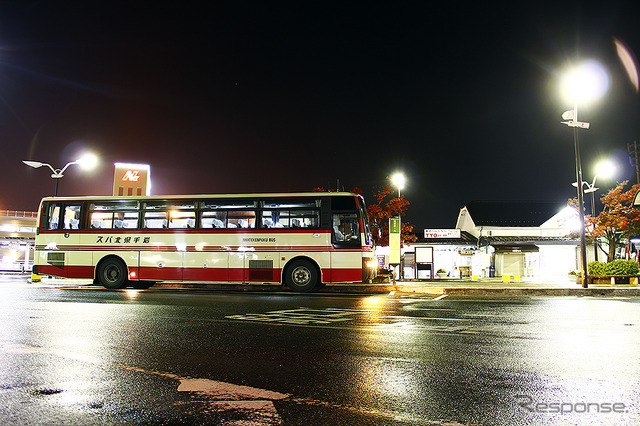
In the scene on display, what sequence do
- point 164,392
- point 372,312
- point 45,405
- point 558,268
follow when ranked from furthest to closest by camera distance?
point 558,268 → point 372,312 → point 164,392 → point 45,405

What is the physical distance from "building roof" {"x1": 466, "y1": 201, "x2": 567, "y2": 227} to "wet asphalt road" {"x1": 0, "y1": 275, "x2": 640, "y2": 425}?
38081 millimetres

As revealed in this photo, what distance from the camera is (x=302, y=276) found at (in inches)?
706

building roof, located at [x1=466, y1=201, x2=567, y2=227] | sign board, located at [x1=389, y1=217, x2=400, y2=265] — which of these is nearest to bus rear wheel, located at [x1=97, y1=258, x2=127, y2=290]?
sign board, located at [x1=389, y1=217, x2=400, y2=265]

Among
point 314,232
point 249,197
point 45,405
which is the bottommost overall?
point 45,405

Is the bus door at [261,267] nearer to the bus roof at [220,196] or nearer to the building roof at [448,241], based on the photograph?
the bus roof at [220,196]

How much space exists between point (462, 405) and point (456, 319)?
18.6 ft

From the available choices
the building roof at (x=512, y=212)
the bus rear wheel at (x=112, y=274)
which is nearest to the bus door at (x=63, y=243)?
the bus rear wheel at (x=112, y=274)

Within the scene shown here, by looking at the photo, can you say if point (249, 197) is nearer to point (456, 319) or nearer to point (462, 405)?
point (456, 319)

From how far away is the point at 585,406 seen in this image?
12.5ft

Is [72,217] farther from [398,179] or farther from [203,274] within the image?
[398,179]

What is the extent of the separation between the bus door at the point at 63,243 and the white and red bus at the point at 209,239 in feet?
0.13

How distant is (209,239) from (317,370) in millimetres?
14066

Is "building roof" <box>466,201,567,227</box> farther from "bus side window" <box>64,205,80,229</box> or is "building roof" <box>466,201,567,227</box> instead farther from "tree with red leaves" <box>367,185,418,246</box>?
"bus side window" <box>64,205,80,229</box>

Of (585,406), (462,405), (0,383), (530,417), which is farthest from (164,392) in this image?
(585,406)
